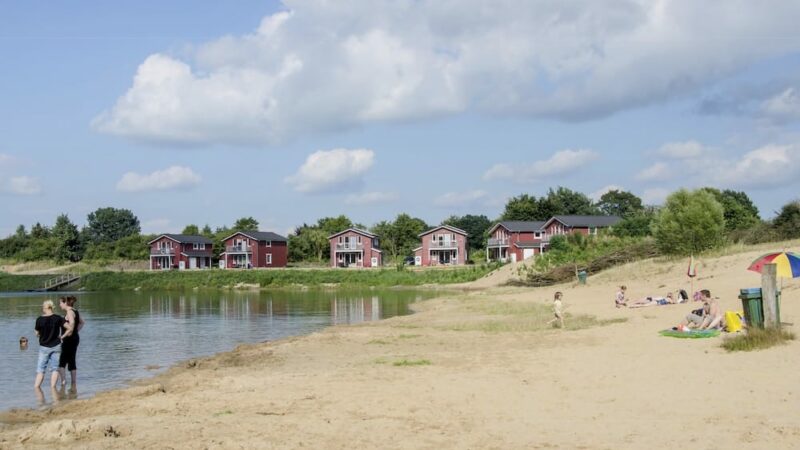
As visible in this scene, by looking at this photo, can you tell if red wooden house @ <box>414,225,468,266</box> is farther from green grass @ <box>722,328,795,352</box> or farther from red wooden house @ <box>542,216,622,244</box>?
green grass @ <box>722,328,795,352</box>

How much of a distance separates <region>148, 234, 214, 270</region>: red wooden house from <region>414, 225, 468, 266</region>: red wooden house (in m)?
37.9

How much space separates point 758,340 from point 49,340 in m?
16.1

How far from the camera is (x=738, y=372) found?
13.6 meters

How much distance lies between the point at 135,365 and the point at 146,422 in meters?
11.3

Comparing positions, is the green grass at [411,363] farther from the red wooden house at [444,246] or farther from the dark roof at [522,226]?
the red wooden house at [444,246]

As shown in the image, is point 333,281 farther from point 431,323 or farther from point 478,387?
point 478,387

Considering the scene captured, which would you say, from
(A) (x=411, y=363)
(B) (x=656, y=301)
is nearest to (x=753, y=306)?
(A) (x=411, y=363)

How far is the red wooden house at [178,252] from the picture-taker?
11469 cm

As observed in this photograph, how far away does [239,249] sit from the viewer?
370 ft

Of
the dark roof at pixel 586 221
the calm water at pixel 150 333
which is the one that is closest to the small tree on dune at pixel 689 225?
the calm water at pixel 150 333

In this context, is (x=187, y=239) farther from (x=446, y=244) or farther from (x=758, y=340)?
(x=758, y=340)

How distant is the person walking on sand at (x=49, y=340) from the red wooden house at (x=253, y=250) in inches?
3733

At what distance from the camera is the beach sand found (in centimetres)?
1002

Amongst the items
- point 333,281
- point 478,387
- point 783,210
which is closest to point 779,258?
point 478,387
